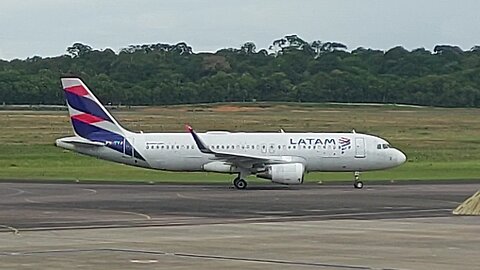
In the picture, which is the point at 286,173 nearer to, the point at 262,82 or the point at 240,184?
the point at 240,184

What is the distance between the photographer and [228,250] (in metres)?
28.2

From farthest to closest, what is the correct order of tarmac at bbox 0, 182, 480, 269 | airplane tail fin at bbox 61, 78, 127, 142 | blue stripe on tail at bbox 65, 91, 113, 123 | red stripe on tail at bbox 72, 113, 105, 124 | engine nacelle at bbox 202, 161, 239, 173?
blue stripe on tail at bbox 65, 91, 113, 123, red stripe on tail at bbox 72, 113, 105, 124, airplane tail fin at bbox 61, 78, 127, 142, engine nacelle at bbox 202, 161, 239, 173, tarmac at bbox 0, 182, 480, 269

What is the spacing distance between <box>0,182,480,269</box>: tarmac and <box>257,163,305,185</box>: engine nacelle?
1.29 meters

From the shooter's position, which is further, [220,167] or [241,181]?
[220,167]

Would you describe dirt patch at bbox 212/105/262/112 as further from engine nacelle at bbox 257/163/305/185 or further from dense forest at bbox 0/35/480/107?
engine nacelle at bbox 257/163/305/185

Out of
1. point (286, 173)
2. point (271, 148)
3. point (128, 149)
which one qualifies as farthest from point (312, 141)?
point (128, 149)

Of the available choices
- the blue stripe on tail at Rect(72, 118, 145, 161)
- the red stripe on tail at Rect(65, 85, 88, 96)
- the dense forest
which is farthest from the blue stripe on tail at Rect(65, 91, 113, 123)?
the dense forest

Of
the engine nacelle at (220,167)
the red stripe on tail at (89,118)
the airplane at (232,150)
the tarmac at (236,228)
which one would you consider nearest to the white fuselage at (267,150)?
the airplane at (232,150)

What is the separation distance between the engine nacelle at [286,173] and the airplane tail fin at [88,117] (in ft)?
25.3

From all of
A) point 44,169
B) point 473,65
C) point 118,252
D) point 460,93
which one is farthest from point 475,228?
point 473,65

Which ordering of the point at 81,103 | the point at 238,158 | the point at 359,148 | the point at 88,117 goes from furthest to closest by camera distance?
the point at 81,103 < the point at 88,117 < the point at 359,148 < the point at 238,158

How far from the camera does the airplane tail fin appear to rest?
2404 inches

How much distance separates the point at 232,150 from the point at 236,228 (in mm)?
24879

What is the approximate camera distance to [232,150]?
59562 mm
